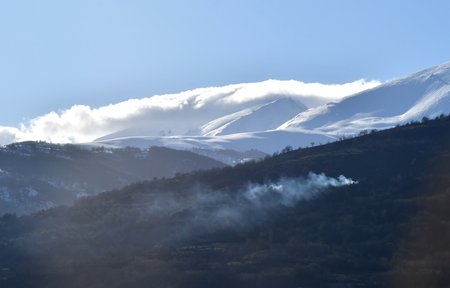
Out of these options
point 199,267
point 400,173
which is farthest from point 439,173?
point 199,267

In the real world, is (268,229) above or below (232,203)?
below

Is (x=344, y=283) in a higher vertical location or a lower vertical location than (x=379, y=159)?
lower

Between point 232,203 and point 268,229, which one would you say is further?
point 232,203

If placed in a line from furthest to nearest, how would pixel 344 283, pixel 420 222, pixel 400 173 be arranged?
pixel 400 173
pixel 420 222
pixel 344 283

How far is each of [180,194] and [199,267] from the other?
5574 cm

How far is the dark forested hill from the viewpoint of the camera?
128 m

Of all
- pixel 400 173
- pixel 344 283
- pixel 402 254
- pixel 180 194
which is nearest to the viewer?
pixel 344 283

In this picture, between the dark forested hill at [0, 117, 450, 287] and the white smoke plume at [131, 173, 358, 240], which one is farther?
the white smoke plume at [131, 173, 358, 240]

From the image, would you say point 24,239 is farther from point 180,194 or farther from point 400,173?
point 400,173

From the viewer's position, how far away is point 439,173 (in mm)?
171125

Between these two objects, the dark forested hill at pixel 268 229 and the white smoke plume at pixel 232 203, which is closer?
the dark forested hill at pixel 268 229

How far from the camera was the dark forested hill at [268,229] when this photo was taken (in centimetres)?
12781

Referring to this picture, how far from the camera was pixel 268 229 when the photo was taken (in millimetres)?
153375

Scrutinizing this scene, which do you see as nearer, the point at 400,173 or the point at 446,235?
the point at 446,235
